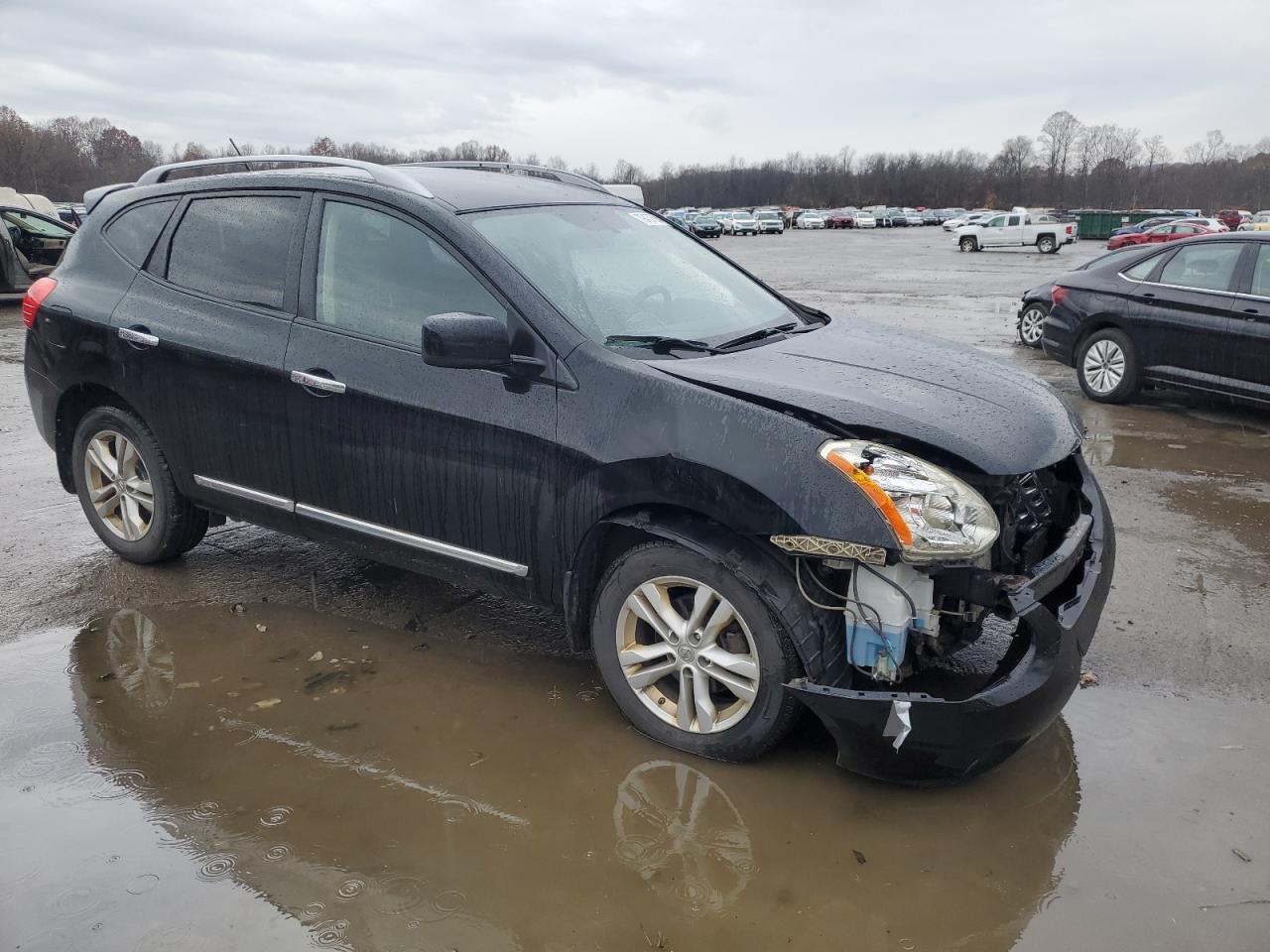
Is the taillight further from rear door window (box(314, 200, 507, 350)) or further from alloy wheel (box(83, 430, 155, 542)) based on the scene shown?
rear door window (box(314, 200, 507, 350))

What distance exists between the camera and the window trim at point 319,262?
11.3 ft

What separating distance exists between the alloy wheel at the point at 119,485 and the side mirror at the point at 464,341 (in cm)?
216

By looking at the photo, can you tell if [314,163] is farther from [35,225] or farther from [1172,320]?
[35,225]

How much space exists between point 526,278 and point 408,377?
1.86 feet

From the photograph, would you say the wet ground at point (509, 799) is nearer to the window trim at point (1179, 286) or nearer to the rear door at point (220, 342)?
the rear door at point (220, 342)

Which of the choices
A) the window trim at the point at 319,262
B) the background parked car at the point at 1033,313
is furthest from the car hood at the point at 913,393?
the background parked car at the point at 1033,313

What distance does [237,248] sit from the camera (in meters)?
4.20

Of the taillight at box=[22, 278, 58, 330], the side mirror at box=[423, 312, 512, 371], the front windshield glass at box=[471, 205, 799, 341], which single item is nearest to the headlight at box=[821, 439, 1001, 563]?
the front windshield glass at box=[471, 205, 799, 341]

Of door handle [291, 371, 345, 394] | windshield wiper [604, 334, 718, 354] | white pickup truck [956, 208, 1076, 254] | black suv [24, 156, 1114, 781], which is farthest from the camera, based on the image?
white pickup truck [956, 208, 1076, 254]

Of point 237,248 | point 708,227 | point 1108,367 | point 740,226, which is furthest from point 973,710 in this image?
point 740,226

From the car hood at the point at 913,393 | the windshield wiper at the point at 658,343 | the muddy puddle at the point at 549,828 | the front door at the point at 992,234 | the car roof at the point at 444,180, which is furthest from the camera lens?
the front door at the point at 992,234

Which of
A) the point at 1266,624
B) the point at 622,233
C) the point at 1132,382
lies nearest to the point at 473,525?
the point at 622,233

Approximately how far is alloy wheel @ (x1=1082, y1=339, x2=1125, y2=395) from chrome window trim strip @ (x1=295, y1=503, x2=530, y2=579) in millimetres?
6879

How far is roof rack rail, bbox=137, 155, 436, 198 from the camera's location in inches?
150
